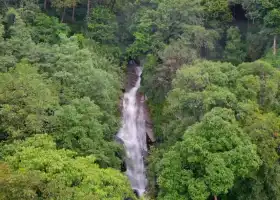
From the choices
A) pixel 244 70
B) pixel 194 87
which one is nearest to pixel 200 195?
pixel 194 87

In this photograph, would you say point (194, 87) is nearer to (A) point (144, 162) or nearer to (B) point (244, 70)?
(B) point (244, 70)

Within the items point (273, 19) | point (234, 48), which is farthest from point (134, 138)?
point (273, 19)

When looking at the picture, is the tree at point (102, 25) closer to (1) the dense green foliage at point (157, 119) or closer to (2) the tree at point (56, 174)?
(1) the dense green foliage at point (157, 119)

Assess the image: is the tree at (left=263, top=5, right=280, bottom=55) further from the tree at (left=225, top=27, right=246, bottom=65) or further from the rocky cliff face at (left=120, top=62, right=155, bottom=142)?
the rocky cliff face at (left=120, top=62, right=155, bottom=142)

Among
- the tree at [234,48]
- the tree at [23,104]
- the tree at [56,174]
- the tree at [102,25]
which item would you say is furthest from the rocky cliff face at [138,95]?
the tree at [56,174]

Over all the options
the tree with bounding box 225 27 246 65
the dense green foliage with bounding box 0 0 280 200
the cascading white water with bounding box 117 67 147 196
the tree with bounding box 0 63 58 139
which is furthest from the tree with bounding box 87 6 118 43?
the tree with bounding box 0 63 58 139
